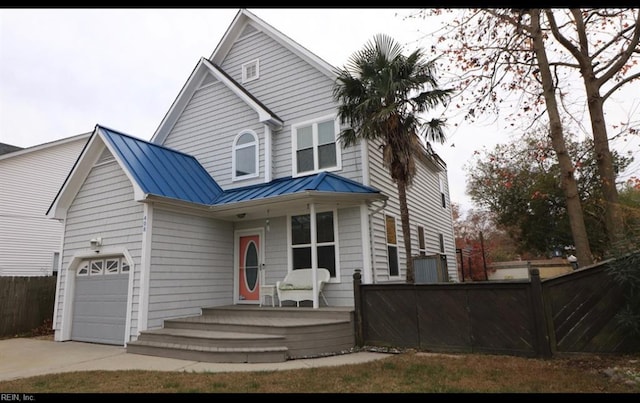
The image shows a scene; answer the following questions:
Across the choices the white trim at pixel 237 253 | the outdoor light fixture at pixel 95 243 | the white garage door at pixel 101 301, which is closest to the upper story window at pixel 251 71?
the white trim at pixel 237 253

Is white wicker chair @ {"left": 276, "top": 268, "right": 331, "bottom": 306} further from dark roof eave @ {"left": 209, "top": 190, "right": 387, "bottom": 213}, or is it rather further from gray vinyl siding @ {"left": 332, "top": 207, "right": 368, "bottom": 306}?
dark roof eave @ {"left": 209, "top": 190, "right": 387, "bottom": 213}

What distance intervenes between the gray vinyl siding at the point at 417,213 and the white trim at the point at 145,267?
17.4 ft

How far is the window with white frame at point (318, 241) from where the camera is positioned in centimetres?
968

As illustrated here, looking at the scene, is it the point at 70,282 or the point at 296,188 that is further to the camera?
the point at 70,282

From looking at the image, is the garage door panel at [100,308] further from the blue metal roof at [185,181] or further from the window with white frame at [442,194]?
the window with white frame at [442,194]

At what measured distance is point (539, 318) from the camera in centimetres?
643

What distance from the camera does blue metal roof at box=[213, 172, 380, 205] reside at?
29.3 ft

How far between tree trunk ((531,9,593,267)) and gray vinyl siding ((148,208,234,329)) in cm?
838

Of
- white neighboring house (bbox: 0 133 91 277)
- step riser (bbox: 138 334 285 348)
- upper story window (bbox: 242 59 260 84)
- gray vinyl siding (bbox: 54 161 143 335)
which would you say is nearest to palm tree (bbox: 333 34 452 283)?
step riser (bbox: 138 334 285 348)

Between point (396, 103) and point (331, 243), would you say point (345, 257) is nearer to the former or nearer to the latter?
point (331, 243)

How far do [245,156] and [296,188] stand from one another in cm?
318

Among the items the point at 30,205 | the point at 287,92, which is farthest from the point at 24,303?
the point at 287,92

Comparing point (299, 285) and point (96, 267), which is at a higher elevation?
point (96, 267)
